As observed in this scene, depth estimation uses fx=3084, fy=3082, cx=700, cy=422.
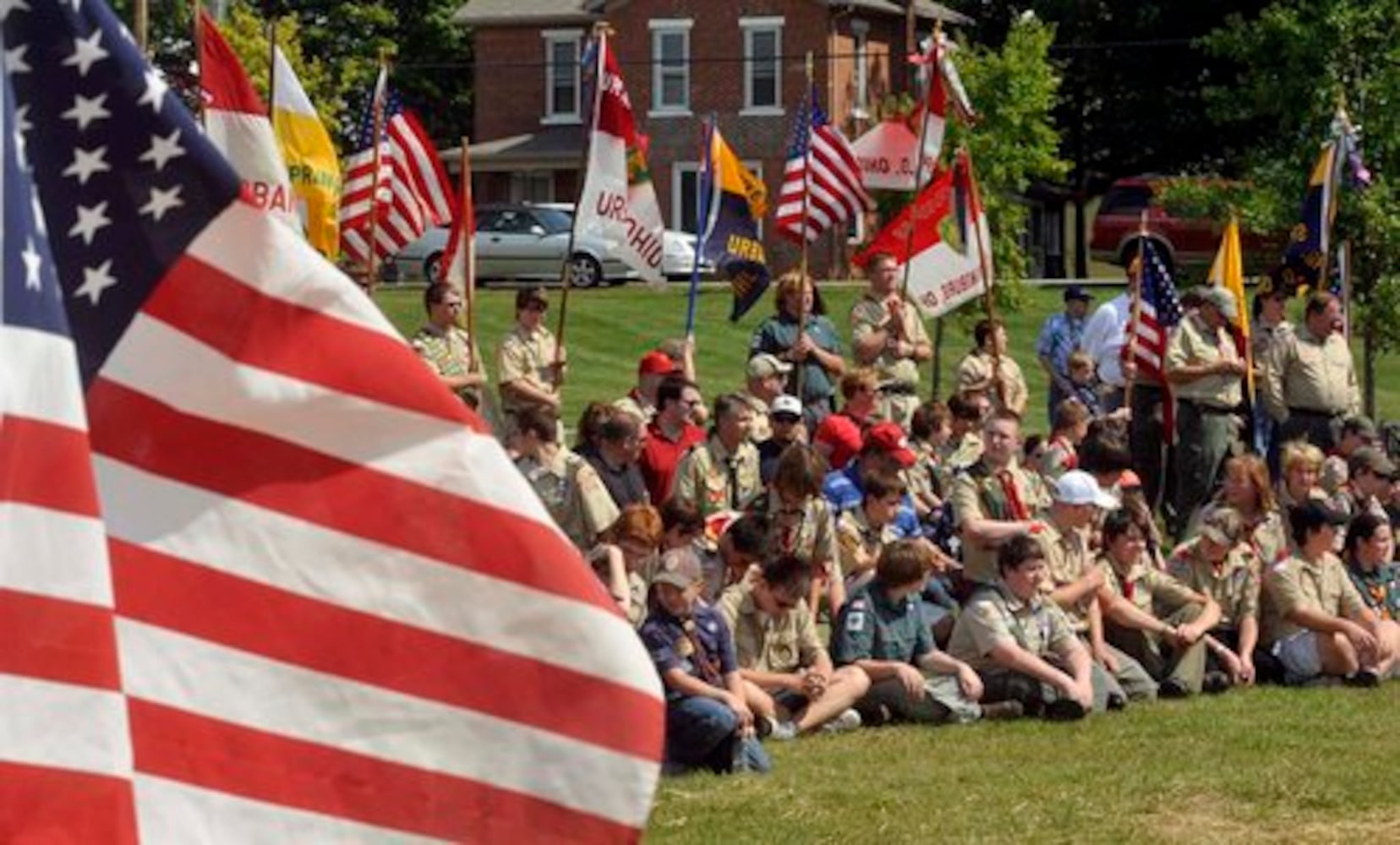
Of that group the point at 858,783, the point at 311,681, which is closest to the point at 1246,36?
the point at 858,783

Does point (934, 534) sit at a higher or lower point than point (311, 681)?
lower

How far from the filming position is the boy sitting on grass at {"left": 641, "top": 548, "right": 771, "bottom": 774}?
472 inches

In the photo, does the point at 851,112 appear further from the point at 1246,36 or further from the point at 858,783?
the point at 858,783

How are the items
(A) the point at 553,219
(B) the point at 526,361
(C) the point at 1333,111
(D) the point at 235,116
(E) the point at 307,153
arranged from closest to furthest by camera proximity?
1. (D) the point at 235,116
2. (E) the point at 307,153
3. (B) the point at 526,361
4. (C) the point at 1333,111
5. (A) the point at 553,219

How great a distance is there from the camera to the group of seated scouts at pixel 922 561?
12938mm

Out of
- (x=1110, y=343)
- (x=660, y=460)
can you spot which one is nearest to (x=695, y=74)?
(x=1110, y=343)

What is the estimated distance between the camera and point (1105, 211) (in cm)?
5284

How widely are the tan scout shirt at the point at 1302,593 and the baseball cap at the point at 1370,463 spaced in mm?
2709

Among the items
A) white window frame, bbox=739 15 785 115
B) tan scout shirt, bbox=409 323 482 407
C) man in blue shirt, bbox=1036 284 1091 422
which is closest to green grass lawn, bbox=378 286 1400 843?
tan scout shirt, bbox=409 323 482 407

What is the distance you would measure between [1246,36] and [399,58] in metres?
41.8

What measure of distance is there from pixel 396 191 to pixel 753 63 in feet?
136

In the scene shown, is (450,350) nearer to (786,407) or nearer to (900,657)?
(786,407)

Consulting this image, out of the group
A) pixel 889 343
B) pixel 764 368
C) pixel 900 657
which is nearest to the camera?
pixel 900 657

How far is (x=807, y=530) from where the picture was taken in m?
14.3
